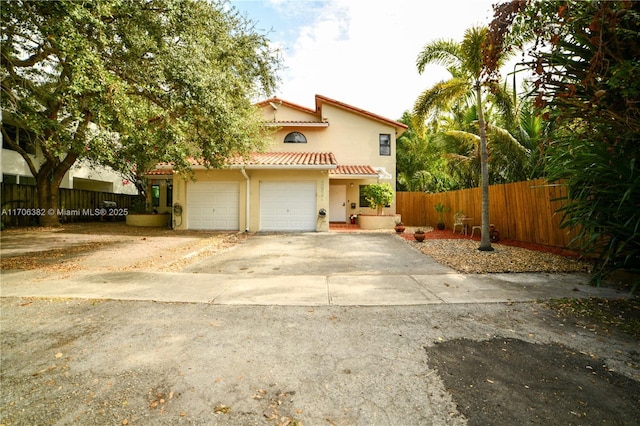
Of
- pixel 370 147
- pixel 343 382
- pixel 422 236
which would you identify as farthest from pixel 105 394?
pixel 370 147

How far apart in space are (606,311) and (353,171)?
13660 millimetres

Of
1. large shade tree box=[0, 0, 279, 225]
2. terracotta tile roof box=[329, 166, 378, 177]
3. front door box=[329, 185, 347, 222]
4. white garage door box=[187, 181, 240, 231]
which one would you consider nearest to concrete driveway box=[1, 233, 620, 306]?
large shade tree box=[0, 0, 279, 225]

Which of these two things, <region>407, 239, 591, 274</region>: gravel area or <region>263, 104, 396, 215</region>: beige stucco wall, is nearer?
<region>407, 239, 591, 274</region>: gravel area

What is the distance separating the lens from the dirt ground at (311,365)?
7.13 ft

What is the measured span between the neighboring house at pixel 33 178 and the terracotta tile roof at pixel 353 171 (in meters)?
12.6

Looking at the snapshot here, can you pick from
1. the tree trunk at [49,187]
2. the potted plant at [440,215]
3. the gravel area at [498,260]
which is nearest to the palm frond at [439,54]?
the gravel area at [498,260]

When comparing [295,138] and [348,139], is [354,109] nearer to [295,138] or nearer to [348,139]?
[348,139]

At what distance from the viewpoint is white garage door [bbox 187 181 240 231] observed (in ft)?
47.2

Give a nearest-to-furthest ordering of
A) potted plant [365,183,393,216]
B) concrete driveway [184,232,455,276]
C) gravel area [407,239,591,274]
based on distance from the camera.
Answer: gravel area [407,239,591,274] < concrete driveway [184,232,455,276] < potted plant [365,183,393,216]

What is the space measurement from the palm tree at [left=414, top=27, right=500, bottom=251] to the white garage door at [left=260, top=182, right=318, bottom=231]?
245 inches

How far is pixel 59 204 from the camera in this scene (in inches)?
702

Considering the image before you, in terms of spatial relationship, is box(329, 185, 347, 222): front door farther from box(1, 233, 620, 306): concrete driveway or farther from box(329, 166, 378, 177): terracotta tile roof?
box(1, 233, 620, 306): concrete driveway

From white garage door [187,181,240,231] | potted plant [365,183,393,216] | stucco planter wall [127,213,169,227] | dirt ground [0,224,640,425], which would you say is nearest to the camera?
dirt ground [0,224,640,425]

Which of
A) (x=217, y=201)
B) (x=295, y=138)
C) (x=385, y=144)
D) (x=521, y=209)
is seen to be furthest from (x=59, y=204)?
(x=521, y=209)
